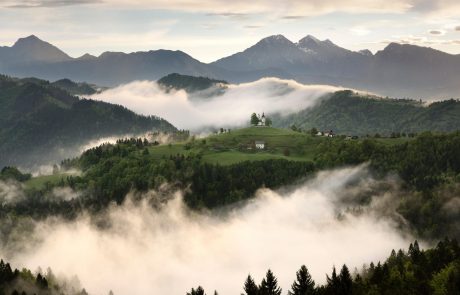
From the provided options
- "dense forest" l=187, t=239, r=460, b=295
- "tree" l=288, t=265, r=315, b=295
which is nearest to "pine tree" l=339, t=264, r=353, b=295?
"dense forest" l=187, t=239, r=460, b=295

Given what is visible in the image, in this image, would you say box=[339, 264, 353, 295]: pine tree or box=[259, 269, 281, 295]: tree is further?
box=[339, 264, 353, 295]: pine tree

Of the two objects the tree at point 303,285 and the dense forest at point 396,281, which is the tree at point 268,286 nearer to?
the dense forest at point 396,281

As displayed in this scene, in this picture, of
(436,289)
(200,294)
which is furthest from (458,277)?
(200,294)

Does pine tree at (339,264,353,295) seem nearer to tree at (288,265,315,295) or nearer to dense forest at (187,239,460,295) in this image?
dense forest at (187,239,460,295)

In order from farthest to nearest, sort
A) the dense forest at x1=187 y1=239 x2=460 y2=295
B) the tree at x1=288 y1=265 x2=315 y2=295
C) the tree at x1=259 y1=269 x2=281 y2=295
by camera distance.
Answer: the dense forest at x1=187 y1=239 x2=460 y2=295
the tree at x1=288 y1=265 x2=315 y2=295
the tree at x1=259 y1=269 x2=281 y2=295

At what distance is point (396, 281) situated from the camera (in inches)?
5891

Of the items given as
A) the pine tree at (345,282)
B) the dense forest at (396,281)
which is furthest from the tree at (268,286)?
the pine tree at (345,282)

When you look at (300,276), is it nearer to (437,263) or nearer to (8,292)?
(437,263)

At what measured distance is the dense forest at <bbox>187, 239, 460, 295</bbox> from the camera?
433 ft

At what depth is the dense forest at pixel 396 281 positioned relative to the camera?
132m

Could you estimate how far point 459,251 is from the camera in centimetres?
Answer: 17250

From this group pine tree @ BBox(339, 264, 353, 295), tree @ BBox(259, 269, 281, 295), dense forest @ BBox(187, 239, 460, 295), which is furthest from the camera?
dense forest @ BBox(187, 239, 460, 295)

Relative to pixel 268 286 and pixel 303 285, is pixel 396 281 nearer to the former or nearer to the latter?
pixel 303 285

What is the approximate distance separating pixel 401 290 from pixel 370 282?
868cm
